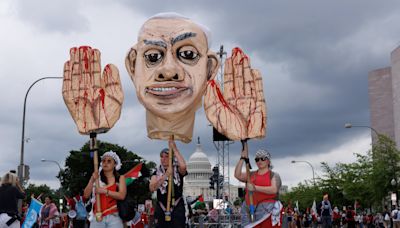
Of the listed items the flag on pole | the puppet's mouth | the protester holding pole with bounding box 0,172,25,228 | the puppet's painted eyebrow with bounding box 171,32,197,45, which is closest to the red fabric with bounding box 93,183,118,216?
the puppet's mouth

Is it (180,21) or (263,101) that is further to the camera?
(180,21)

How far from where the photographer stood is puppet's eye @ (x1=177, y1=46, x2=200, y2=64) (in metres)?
8.08

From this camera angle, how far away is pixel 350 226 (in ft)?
71.6

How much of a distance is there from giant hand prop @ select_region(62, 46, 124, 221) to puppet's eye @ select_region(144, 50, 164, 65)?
51 centimetres

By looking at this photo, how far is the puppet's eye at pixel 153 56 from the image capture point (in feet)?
26.5

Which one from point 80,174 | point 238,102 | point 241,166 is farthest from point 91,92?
point 80,174

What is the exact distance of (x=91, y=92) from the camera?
767 centimetres

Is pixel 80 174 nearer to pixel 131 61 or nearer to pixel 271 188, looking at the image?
pixel 131 61

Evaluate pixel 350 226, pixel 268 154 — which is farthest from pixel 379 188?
pixel 268 154

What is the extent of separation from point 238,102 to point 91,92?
2003 millimetres

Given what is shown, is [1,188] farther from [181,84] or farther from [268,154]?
[268,154]

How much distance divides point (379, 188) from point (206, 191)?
222 ft

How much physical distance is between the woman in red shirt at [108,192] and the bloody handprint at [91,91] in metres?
0.52

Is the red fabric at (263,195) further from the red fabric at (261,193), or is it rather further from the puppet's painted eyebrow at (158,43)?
the puppet's painted eyebrow at (158,43)
